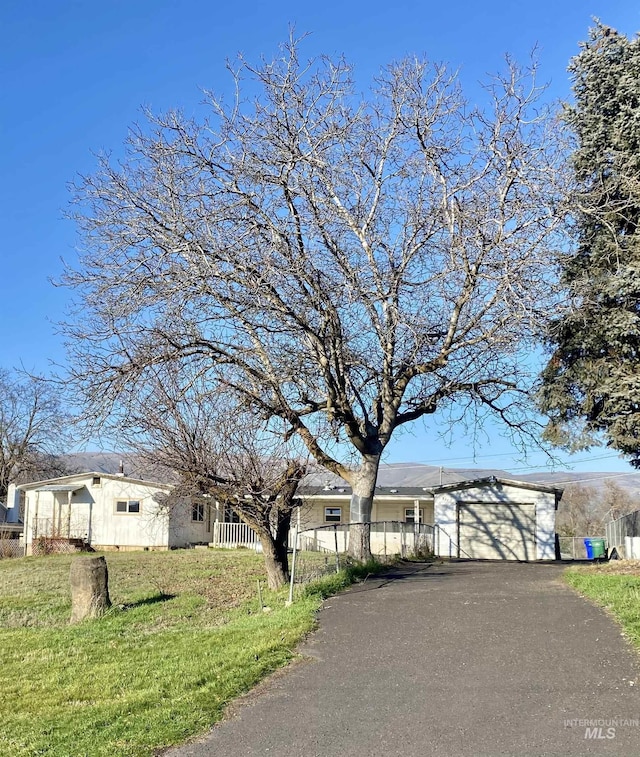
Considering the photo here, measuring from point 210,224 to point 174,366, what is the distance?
325 centimetres

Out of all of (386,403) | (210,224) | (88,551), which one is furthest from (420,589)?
(88,551)

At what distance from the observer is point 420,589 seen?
504 inches

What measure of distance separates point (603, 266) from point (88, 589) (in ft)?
41.3

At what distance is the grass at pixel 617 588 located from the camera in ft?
30.6

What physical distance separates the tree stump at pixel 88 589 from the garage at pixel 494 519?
1786cm

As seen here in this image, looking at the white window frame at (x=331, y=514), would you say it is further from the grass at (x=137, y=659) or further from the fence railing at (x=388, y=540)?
the grass at (x=137, y=659)

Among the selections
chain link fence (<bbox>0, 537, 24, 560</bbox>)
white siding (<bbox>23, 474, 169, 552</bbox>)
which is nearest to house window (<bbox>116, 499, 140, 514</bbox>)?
white siding (<bbox>23, 474, 169, 552</bbox>)

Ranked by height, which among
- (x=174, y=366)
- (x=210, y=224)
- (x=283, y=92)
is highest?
(x=283, y=92)

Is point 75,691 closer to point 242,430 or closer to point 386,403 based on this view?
point 242,430

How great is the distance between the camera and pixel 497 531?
30094 mm

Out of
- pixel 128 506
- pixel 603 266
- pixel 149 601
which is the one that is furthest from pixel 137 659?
pixel 128 506

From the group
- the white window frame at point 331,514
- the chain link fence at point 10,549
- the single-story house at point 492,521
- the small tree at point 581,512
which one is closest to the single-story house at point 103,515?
the chain link fence at point 10,549

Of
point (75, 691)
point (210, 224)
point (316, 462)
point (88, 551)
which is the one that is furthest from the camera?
point (88, 551)

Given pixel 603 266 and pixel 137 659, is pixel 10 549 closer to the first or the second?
pixel 137 659
